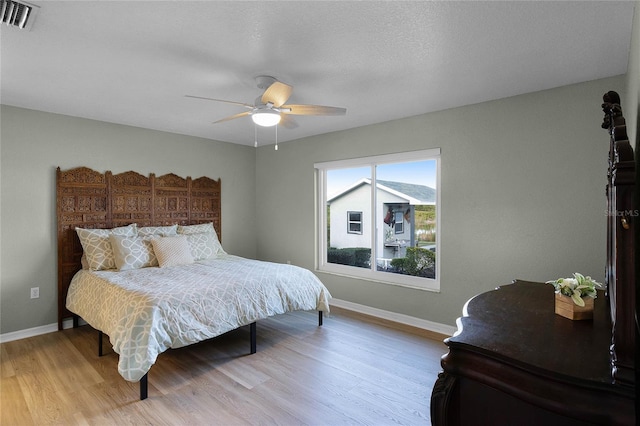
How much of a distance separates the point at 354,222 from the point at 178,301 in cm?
262

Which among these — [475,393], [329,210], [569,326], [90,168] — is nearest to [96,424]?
[475,393]

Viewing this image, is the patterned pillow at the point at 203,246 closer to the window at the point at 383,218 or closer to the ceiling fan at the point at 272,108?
the window at the point at 383,218

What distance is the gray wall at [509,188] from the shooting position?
2732 millimetres

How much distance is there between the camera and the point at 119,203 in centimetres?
416

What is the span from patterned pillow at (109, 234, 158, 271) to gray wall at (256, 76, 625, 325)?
261 centimetres

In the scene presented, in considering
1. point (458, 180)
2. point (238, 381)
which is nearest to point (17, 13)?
point (238, 381)

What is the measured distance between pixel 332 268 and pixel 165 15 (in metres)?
3.68

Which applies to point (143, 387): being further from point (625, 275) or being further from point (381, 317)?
point (625, 275)

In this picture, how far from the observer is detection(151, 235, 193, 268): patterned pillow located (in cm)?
376

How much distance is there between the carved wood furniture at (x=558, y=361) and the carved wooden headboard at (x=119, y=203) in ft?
13.8

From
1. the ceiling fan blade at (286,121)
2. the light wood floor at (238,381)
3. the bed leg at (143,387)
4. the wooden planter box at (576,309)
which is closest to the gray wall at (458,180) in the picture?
the light wood floor at (238,381)

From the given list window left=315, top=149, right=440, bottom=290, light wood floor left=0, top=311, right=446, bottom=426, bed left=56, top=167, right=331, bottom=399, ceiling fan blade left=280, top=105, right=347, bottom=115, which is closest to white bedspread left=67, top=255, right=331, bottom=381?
bed left=56, top=167, right=331, bottom=399

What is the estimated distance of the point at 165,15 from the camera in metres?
1.80

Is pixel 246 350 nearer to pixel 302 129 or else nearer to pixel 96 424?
pixel 96 424
